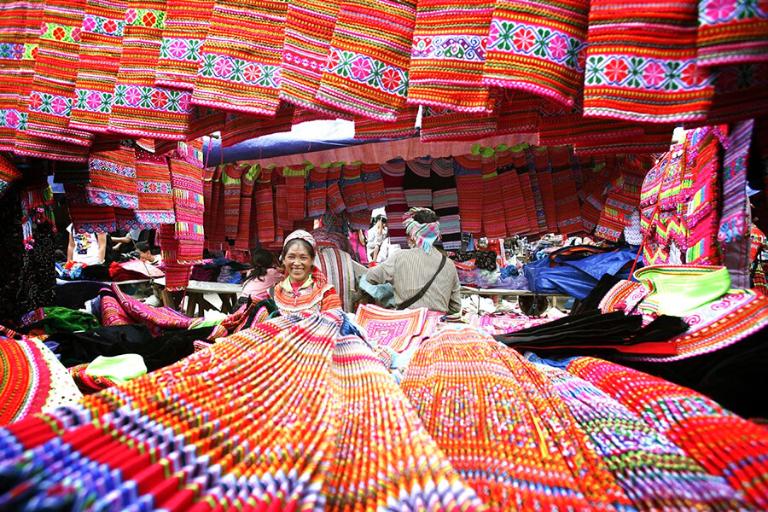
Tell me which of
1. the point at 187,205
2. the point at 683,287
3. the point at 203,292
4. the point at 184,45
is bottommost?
the point at 203,292

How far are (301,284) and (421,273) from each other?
3.62 feet

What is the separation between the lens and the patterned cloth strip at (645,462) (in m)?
0.59

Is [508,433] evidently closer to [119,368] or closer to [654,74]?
[654,74]

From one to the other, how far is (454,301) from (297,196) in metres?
2.09

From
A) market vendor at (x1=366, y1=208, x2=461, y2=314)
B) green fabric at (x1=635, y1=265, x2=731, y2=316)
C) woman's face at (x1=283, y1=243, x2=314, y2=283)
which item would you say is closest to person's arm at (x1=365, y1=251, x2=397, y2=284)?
market vendor at (x1=366, y1=208, x2=461, y2=314)

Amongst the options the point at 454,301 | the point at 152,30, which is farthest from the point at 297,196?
the point at 152,30

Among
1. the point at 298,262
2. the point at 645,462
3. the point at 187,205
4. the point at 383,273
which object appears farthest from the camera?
the point at 383,273

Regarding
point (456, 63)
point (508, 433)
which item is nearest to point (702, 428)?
point (508, 433)

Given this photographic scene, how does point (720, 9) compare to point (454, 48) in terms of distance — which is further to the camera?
point (454, 48)

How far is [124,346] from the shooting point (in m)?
1.71

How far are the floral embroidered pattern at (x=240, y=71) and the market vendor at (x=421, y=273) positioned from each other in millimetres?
3296

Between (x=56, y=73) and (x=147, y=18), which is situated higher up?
(x=147, y=18)

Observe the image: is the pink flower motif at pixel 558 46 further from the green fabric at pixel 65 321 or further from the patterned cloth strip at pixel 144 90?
the green fabric at pixel 65 321

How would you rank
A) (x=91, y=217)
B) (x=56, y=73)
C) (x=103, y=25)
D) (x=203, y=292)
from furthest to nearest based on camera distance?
(x=203, y=292) < (x=91, y=217) < (x=56, y=73) < (x=103, y=25)
